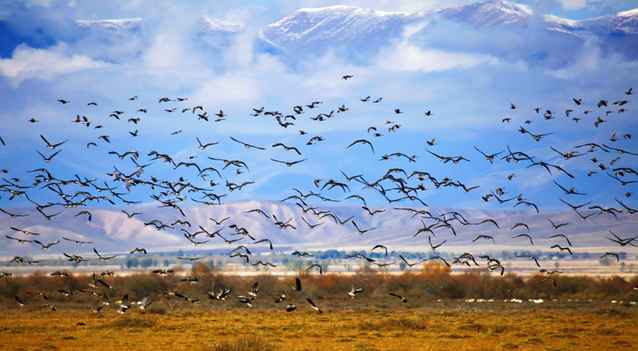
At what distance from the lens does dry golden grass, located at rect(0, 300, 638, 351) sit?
37438 mm

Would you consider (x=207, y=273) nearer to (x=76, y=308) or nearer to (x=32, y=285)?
(x=76, y=308)

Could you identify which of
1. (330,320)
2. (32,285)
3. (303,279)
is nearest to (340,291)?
(303,279)

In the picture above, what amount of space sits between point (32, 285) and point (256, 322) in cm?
5853

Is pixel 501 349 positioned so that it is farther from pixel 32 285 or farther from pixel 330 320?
pixel 32 285

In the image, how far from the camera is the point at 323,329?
4631cm

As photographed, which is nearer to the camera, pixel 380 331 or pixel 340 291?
pixel 380 331

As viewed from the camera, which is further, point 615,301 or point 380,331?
point 615,301

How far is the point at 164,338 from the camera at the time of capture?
41.8 meters

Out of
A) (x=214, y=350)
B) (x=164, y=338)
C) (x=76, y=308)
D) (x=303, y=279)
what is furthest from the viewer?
(x=303, y=279)

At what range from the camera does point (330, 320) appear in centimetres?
5516

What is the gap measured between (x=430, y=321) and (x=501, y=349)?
717 inches

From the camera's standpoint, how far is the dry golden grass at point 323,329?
1474 inches

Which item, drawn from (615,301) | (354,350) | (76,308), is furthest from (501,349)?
(76,308)

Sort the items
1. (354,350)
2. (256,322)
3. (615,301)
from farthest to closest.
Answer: (615,301) → (256,322) → (354,350)
